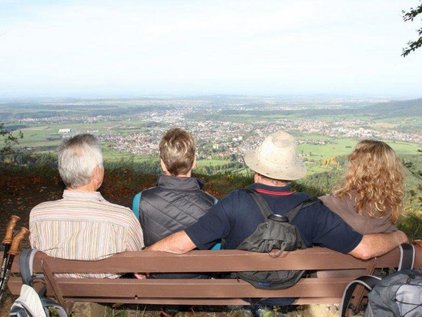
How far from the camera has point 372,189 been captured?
3344mm

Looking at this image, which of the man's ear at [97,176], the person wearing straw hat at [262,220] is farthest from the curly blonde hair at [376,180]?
the man's ear at [97,176]

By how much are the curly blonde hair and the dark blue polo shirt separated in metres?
0.57

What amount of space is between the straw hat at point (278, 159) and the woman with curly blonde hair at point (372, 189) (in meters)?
0.46

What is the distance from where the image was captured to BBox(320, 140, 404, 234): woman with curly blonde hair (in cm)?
336

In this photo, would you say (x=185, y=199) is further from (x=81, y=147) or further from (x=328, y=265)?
(x=328, y=265)

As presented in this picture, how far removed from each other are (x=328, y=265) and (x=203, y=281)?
752 mm

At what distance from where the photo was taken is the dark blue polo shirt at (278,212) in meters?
2.85

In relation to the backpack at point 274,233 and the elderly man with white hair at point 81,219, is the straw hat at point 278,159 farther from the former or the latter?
the elderly man with white hair at point 81,219

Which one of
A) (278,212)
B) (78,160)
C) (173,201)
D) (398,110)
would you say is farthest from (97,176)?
(398,110)

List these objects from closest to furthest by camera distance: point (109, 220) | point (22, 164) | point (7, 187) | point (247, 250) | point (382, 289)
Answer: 1. point (382, 289)
2. point (247, 250)
3. point (109, 220)
4. point (7, 187)
5. point (22, 164)

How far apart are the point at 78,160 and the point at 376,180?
196 cm

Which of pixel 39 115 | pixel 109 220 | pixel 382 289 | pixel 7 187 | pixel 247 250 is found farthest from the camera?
pixel 39 115

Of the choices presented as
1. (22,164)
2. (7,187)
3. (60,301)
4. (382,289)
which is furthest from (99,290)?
(22,164)

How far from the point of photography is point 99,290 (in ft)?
10.1
